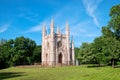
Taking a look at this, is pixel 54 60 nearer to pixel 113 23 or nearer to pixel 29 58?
pixel 29 58

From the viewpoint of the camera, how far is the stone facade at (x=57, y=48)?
236 feet

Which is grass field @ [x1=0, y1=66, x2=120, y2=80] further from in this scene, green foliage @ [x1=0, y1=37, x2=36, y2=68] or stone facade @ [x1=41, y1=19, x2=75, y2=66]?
green foliage @ [x1=0, y1=37, x2=36, y2=68]

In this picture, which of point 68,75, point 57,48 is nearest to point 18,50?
point 57,48

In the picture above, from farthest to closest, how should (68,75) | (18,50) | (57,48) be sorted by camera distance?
1. (18,50)
2. (57,48)
3. (68,75)

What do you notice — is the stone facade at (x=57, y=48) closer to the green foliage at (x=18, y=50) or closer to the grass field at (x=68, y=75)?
the green foliage at (x=18, y=50)

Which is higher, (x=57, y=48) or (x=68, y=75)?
(x=57, y=48)

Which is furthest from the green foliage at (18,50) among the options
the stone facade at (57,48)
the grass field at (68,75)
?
the grass field at (68,75)

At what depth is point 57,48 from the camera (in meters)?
73.5

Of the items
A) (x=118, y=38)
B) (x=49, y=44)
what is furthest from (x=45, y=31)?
(x=118, y=38)

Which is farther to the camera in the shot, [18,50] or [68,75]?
[18,50]

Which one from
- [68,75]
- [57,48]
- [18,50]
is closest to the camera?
[68,75]

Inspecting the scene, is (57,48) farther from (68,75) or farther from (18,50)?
(68,75)

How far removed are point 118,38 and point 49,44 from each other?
34735 millimetres

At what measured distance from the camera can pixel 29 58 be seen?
8338cm
